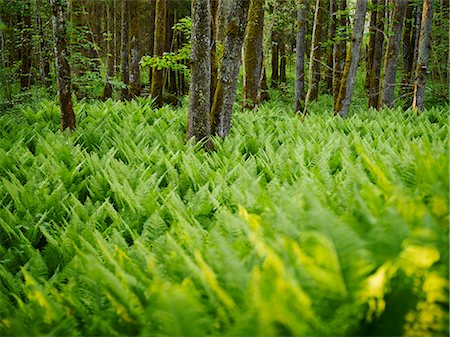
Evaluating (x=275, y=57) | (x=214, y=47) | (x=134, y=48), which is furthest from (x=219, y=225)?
(x=275, y=57)

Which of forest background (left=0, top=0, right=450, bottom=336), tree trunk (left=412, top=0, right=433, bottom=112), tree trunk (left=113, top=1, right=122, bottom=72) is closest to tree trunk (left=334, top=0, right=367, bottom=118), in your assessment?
forest background (left=0, top=0, right=450, bottom=336)

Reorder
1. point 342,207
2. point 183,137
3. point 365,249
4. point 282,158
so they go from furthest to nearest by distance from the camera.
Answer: point 183,137 < point 282,158 < point 342,207 < point 365,249

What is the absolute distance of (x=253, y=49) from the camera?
460 inches

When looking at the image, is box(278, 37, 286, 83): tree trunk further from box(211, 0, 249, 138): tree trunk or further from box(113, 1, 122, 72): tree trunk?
box(211, 0, 249, 138): tree trunk

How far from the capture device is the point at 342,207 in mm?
2557

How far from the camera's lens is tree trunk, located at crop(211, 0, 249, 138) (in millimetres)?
6867

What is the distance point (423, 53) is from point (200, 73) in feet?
21.6

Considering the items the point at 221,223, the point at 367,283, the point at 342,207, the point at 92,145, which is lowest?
the point at 92,145

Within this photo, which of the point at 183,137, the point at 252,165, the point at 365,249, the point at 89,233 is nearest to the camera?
the point at 365,249

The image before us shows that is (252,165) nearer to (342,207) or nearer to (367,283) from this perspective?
(342,207)

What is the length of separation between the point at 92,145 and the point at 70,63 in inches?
61.6

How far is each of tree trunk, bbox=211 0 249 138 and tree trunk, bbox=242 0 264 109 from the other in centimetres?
442

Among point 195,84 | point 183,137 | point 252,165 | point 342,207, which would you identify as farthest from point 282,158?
point 342,207

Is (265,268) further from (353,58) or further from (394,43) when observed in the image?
(394,43)
